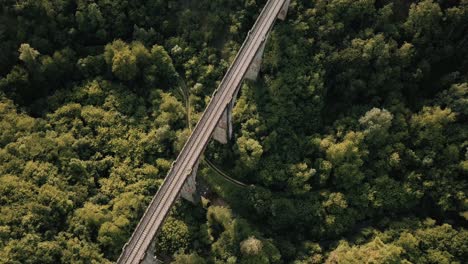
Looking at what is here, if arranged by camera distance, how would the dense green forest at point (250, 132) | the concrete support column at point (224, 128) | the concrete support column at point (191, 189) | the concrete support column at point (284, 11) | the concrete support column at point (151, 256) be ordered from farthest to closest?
the concrete support column at point (284, 11), the concrete support column at point (224, 128), the concrete support column at point (191, 189), the dense green forest at point (250, 132), the concrete support column at point (151, 256)

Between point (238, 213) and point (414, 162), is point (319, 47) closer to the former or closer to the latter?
point (414, 162)

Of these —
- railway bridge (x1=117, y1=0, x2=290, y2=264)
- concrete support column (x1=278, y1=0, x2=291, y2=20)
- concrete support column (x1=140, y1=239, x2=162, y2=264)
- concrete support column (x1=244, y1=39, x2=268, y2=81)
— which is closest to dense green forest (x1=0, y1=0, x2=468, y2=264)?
concrete support column (x1=278, y1=0, x2=291, y2=20)

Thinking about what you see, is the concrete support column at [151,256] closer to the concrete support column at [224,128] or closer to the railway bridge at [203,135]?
the railway bridge at [203,135]

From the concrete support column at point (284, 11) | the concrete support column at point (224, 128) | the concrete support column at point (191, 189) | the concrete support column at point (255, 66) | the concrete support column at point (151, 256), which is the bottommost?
the concrete support column at point (151, 256)

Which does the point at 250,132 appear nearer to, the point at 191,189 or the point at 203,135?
the point at 203,135

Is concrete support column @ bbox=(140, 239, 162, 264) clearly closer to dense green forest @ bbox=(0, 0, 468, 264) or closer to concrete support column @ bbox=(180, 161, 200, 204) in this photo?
dense green forest @ bbox=(0, 0, 468, 264)

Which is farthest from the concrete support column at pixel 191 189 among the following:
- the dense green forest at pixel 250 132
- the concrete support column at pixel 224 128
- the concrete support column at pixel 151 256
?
the concrete support column at pixel 151 256

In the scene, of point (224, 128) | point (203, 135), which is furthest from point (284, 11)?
point (203, 135)
